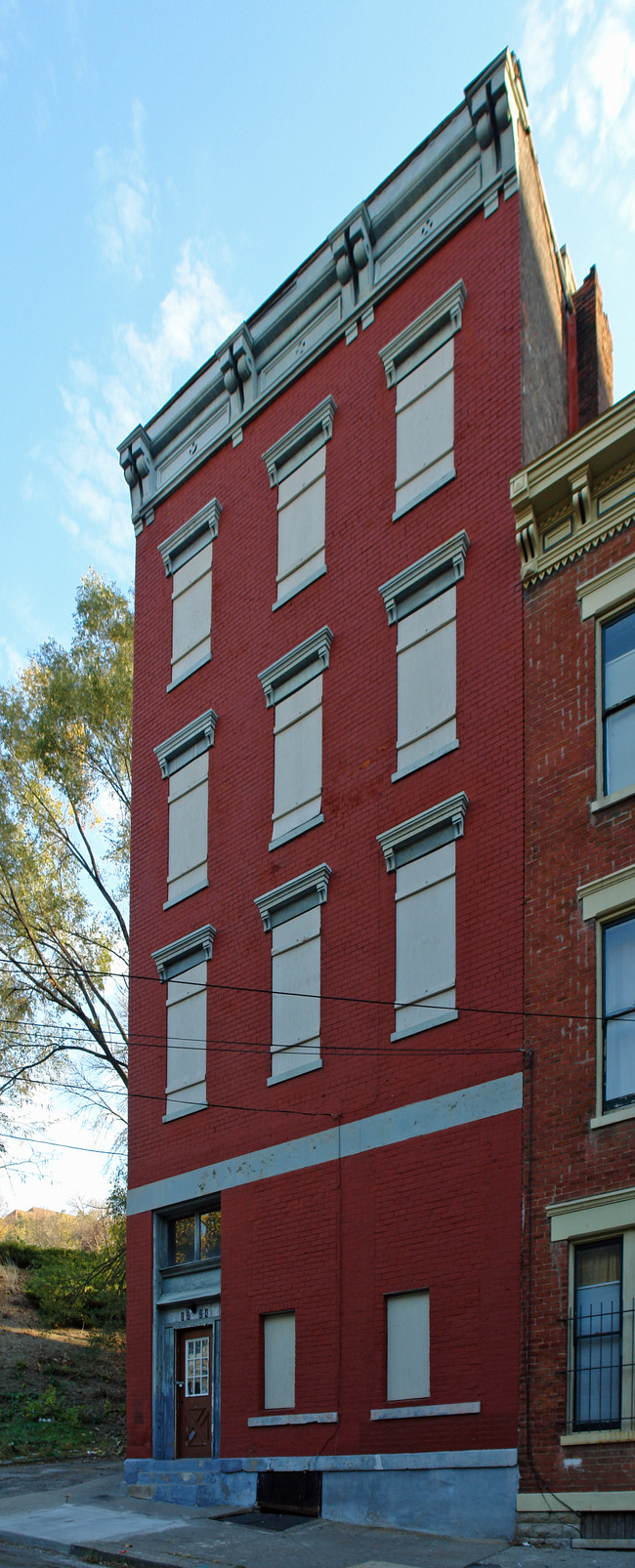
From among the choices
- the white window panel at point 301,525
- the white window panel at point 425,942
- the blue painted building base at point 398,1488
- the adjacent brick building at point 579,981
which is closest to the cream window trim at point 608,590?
the adjacent brick building at point 579,981

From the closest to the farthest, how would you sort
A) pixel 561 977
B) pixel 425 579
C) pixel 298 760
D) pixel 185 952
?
pixel 561 977 < pixel 425 579 < pixel 298 760 < pixel 185 952

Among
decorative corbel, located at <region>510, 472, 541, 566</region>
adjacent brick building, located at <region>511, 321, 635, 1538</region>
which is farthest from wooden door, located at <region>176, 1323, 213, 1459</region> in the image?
decorative corbel, located at <region>510, 472, 541, 566</region>

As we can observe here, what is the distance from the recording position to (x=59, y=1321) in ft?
120

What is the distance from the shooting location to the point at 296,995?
2077 centimetres

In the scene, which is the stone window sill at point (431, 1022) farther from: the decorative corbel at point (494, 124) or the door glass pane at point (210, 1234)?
the decorative corbel at point (494, 124)

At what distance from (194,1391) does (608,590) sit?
531 inches

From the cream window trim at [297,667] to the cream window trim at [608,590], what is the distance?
212 inches

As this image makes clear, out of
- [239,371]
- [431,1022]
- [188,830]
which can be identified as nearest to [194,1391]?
[431,1022]

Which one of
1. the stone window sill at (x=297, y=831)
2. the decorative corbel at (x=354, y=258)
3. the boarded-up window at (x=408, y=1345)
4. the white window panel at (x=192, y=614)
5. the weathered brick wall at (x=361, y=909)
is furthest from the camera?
the white window panel at (x=192, y=614)

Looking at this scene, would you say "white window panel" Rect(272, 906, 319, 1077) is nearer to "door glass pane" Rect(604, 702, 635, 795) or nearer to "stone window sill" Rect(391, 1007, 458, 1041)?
"stone window sill" Rect(391, 1007, 458, 1041)

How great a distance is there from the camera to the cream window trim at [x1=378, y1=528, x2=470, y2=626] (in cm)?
1924

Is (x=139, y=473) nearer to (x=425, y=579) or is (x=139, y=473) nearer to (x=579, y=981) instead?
(x=425, y=579)

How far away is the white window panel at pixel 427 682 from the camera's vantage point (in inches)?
751

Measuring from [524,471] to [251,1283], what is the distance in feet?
38.0
